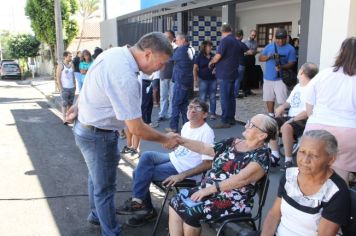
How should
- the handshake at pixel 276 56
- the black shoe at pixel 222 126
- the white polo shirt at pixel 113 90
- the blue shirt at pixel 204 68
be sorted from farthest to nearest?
the blue shirt at pixel 204 68
the black shoe at pixel 222 126
the handshake at pixel 276 56
the white polo shirt at pixel 113 90

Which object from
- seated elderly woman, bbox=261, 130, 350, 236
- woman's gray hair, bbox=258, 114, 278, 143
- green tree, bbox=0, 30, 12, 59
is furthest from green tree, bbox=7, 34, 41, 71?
seated elderly woman, bbox=261, 130, 350, 236

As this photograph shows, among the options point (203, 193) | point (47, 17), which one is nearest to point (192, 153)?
point (203, 193)

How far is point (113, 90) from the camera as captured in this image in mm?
2625

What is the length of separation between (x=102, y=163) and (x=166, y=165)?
79cm

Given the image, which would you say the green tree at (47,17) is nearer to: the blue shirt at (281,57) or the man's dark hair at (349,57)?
the blue shirt at (281,57)

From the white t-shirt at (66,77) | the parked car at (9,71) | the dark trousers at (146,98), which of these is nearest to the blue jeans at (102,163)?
the dark trousers at (146,98)

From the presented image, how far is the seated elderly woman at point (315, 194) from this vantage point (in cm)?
200

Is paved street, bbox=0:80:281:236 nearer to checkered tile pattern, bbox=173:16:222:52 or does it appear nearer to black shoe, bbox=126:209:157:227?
black shoe, bbox=126:209:157:227

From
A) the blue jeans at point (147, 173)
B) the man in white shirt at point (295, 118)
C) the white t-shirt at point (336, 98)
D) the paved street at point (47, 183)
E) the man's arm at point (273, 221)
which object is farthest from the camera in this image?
the man in white shirt at point (295, 118)

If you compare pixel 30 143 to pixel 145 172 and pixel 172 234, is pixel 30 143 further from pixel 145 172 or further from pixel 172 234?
pixel 172 234

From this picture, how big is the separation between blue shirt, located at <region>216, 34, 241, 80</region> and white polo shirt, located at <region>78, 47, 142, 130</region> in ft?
13.9

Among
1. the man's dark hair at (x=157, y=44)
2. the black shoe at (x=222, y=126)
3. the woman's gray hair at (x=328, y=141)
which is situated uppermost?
the man's dark hair at (x=157, y=44)

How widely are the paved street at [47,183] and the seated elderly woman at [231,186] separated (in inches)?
36.1

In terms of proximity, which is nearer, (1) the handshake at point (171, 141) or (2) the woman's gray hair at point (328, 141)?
(2) the woman's gray hair at point (328, 141)
